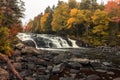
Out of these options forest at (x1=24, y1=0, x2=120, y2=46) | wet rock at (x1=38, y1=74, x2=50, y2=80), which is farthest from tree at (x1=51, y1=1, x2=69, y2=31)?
wet rock at (x1=38, y1=74, x2=50, y2=80)

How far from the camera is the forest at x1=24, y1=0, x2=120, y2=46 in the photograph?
167 feet

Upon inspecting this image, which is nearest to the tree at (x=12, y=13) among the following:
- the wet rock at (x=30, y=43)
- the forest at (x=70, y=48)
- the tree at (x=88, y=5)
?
the forest at (x=70, y=48)

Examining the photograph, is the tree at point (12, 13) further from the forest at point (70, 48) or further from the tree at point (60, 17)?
the tree at point (60, 17)

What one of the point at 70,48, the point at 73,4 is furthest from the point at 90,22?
the point at 70,48

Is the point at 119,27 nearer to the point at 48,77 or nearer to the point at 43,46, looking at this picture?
the point at 43,46

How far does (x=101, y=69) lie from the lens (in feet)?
65.7

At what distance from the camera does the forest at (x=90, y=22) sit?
167 ft

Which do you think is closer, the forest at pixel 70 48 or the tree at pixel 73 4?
the forest at pixel 70 48

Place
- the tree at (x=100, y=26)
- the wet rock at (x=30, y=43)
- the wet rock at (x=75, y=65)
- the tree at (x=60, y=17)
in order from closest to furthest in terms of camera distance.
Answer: the wet rock at (x=75, y=65), the wet rock at (x=30, y=43), the tree at (x=100, y=26), the tree at (x=60, y=17)

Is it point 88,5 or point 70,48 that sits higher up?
point 88,5

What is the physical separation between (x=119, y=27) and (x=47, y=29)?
88.0 feet

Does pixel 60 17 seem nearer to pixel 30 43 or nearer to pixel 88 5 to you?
pixel 88 5

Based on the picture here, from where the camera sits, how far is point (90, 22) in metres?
57.5

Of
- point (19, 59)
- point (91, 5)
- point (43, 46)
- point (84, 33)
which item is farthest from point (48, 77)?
Result: point (91, 5)
